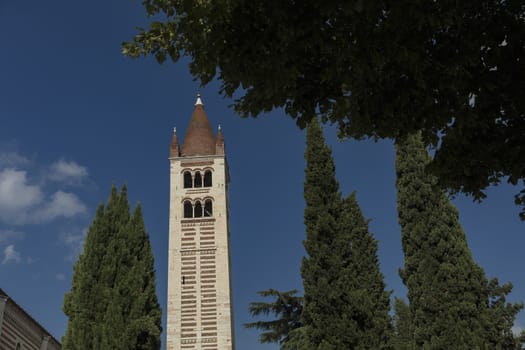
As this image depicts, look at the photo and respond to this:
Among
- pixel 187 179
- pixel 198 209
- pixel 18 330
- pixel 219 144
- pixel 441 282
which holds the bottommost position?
pixel 441 282

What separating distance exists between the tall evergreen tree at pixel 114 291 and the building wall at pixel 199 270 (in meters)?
18.2

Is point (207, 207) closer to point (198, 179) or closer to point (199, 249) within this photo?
point (198, 179)

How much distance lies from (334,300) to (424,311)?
3187mm

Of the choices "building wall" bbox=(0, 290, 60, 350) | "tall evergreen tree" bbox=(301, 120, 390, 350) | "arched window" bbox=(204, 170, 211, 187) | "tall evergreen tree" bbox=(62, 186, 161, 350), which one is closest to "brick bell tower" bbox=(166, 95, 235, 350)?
"arched window" bbox=(204, 170, 211, 187)

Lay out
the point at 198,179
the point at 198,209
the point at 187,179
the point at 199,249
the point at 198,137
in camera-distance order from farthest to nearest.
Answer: the point at 198,137 → the point at 198,179 → the point at 187,179 → the point at 198,209 → the point at 199,249

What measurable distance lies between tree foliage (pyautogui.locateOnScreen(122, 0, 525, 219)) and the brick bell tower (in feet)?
106

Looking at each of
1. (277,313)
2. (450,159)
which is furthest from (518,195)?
(277,313)

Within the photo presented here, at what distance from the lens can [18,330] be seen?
2758cm

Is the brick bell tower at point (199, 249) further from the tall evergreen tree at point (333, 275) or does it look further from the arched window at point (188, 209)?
the tall evergreen tree at point (333, 275)

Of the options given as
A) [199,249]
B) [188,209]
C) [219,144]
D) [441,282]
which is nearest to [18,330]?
[199,249]

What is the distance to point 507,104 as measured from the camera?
683 centimetres

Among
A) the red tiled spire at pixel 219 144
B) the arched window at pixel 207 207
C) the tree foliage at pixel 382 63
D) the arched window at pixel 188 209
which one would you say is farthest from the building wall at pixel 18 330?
the tree foliage at pixel 382 63

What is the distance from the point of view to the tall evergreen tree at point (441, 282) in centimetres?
1798

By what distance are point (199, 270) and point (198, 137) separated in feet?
33.9
